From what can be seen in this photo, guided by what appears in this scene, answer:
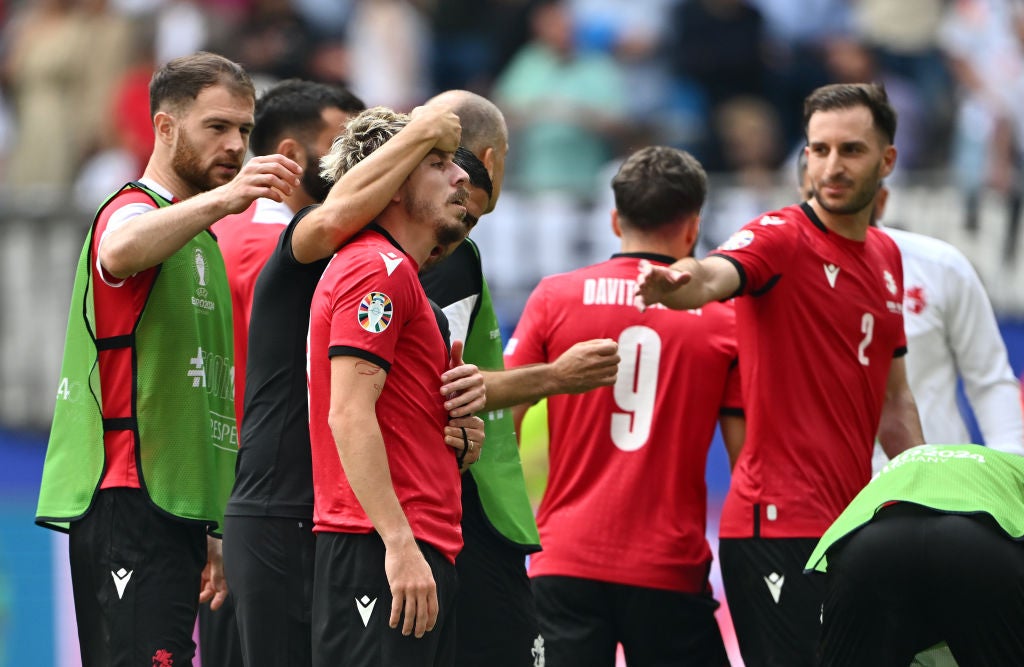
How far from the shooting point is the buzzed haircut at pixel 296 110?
20.5ft

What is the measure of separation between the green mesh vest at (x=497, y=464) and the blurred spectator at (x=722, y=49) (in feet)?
25.5

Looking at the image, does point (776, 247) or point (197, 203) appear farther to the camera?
point (776, 247)

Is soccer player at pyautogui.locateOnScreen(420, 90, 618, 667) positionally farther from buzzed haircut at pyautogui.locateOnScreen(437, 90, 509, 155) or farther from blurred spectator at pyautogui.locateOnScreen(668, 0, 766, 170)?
blurred spectator at pyautogui.locateOnScreen(668, 0, 766, 170)

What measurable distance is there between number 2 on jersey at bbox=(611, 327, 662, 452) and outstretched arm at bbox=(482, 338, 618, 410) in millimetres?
885

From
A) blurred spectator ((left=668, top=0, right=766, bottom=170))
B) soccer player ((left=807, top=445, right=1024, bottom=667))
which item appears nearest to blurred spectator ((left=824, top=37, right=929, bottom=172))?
blurred spectator ((left=668, top=0, right=766, bottom=170))

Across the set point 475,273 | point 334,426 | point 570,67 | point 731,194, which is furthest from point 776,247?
point 570,67

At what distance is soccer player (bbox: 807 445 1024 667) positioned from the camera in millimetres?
4906

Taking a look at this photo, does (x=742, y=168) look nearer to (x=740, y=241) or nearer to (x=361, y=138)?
(x=740, y=241)

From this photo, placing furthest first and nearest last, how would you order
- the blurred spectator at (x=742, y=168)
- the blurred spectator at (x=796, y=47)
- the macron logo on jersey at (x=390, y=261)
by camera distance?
the blurred spectator at (x=796, y=47) → the blurred spectator at (x=742, y=168) → the macron logo on jersey at (x=390, y=261)

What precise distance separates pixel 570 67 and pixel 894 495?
8932 mm

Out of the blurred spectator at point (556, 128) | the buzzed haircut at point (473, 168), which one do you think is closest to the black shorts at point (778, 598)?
the buzzed haircut at point (473, 168)

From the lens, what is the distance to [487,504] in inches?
219

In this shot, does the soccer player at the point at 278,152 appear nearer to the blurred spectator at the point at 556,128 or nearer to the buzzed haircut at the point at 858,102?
the buzzed haircut at the point at 858,102

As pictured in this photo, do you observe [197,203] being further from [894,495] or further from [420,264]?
[894,495]
